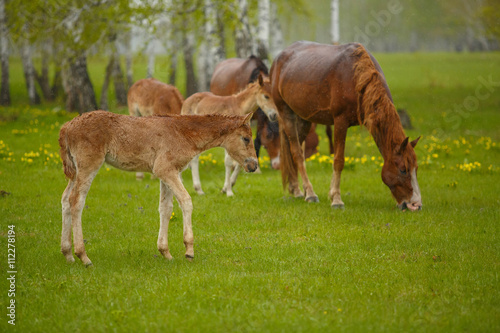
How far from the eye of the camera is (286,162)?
33.8ft

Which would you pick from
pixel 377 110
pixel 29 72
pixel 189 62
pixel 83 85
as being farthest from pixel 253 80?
pixel 29 72

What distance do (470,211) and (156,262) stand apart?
16.5ft

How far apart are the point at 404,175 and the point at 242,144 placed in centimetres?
302

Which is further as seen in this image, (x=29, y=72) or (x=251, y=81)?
(x=29, y=72)

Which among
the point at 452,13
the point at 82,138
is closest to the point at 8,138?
the point at 82,138

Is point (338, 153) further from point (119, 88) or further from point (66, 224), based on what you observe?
point (119, 88)

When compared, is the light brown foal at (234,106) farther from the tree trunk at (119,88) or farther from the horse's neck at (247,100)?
the tree trunk at (119,88)

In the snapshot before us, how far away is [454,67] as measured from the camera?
37.8 m

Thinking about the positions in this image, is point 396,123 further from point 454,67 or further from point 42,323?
point 454,67

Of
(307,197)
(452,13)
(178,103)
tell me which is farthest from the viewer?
(452,13)

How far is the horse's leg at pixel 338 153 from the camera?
353 inches

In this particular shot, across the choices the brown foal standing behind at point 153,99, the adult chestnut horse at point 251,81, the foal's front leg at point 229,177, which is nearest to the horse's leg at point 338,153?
the foal's front leg at point 229,177

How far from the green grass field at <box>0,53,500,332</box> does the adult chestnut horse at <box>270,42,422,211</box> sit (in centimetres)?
53

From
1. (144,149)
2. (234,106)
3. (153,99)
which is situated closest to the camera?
(144,149)
